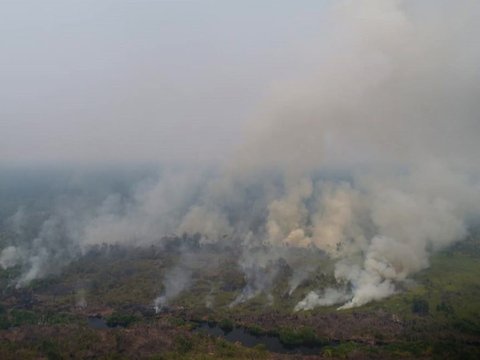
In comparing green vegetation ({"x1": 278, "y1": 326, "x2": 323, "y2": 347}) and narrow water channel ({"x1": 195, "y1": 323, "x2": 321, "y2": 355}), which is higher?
green vegetation ({"x1": 278, "y1": 326, "x2": 323, "y2": 347})

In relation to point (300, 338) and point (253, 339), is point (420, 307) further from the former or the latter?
point (253, 339)

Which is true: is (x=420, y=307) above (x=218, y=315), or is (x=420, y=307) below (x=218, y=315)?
above

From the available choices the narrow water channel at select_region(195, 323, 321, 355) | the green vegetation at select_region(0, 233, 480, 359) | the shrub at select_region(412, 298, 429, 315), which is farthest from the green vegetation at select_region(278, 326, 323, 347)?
the shrub at select_region(412, 298, 429, 315)

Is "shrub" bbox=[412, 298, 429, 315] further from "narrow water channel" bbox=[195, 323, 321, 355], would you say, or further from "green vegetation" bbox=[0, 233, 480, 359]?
"narrow water channel" bbox=[195, 323, 321, 355]

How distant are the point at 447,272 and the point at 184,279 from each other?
74798mm

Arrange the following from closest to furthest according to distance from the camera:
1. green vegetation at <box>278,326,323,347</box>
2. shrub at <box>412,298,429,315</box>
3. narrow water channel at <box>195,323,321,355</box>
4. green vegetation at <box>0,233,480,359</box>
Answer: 1. green vegetation at <box>0,233,480,359</box>
2. narrow water channel at <box>195,323,321,355</box>
3. green vegetation at <box>278,326,323,347</box>
4. shrub at <box>412,298,429,315</box>

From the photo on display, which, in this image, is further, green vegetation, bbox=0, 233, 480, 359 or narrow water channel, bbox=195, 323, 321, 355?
narrow water channel, bbox=195, 323, 321, 355

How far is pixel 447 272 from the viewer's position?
13800 centimetres

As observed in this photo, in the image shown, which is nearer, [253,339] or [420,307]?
[253,339]

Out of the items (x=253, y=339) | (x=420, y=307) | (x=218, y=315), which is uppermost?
(x=420, y=307)

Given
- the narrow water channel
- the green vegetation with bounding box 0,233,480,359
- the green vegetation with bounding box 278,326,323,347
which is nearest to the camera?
the green vegetation with bounding box 0,233,480,359

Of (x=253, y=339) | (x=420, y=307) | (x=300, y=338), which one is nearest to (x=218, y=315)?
(x=253, y=339)

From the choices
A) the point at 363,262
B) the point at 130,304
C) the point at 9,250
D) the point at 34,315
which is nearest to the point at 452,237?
the point at 363,262

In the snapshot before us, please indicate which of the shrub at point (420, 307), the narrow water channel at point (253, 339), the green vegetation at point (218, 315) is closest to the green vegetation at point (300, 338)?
the green vegetation at point (218, 315)
